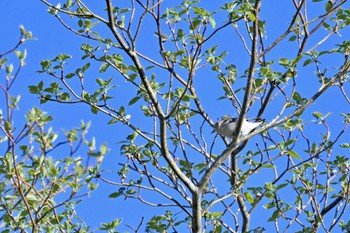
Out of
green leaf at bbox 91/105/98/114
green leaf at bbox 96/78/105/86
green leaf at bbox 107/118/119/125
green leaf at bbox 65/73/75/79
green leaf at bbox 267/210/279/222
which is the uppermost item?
green leaf at bbox 65/73/75/79

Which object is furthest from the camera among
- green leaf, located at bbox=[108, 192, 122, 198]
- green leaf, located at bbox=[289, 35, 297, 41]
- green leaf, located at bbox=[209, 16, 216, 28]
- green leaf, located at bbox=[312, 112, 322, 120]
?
green leaf, located at bbox=[289, 35, 297, 41]

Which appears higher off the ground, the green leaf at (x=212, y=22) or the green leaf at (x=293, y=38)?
the green leaf at (x=293, y=38)

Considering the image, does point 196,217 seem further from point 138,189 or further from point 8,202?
point 8,202

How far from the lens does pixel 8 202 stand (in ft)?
20.0

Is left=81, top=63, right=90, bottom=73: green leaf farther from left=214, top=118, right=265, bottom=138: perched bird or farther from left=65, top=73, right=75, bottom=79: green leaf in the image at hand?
left=214, top=118, right=265, bottom=138: perched bird

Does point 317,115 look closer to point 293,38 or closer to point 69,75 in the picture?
point 293,38

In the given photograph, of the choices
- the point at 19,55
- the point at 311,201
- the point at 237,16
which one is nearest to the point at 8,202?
the point at 19,55

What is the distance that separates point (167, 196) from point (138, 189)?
380mm

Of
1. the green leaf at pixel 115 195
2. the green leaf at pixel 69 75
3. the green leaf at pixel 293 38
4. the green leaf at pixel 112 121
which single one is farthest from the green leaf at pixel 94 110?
the green leaf at pixel 293 38

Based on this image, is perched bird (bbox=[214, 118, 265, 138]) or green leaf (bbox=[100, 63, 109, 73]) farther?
perched bird (bbox=[214, 118, 265, 138])

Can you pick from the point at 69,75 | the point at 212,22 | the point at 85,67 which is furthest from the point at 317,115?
the point at 69,75

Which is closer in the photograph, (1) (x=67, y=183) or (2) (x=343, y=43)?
(1) (x=67, y=183)

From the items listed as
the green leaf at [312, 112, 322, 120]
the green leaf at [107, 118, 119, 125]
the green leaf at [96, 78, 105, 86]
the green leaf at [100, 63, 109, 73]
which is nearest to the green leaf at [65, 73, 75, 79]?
the green leaf at [96, 78, 105, 86]

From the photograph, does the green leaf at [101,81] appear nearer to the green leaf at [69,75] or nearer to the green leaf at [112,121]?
the green leaf at [69,75]
